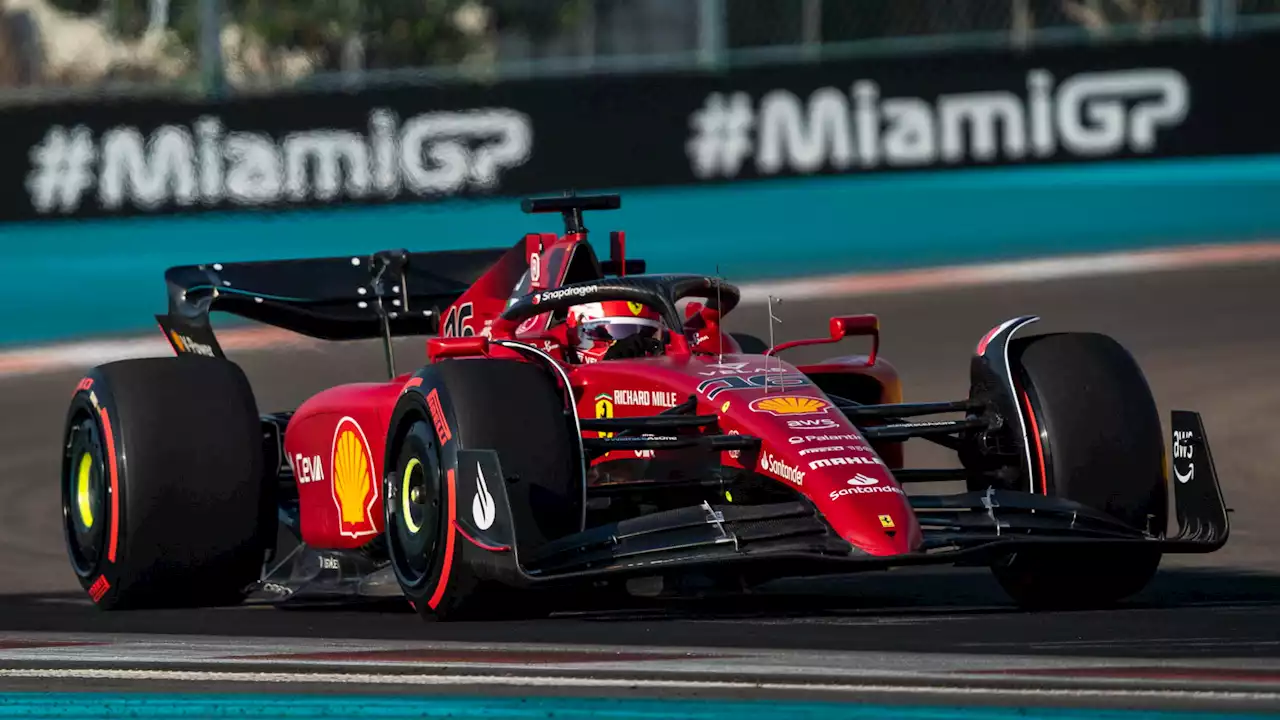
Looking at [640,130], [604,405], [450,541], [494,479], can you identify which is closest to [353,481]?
[604,405]

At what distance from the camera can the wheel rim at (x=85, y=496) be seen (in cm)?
803

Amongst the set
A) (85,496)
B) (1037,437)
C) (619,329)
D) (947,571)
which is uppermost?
(619,329)

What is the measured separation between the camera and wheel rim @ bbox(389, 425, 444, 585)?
22.5 feet

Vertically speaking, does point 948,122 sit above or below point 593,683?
above

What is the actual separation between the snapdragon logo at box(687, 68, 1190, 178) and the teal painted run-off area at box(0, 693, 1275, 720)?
1222 cm

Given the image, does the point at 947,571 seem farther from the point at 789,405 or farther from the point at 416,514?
the point at 416,514

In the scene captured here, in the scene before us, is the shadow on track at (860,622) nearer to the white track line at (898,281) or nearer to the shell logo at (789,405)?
the shell logo at (789,405)

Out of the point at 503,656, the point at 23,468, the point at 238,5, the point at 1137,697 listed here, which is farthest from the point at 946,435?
the point at 238,5

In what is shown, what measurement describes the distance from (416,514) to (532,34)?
35.1 feet

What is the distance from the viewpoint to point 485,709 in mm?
4965

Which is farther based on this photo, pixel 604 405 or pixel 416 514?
pixel 604 405

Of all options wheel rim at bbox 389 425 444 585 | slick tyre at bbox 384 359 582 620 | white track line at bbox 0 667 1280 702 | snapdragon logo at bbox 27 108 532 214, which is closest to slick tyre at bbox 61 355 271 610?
wheel rim at bbox 389 425 444 585

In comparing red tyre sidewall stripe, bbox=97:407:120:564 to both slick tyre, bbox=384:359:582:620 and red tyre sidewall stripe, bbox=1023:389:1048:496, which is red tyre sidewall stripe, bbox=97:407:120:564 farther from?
red tyre sidewall stripe, bbox=1023:389:1048:496

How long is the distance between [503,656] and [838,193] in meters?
11.9
